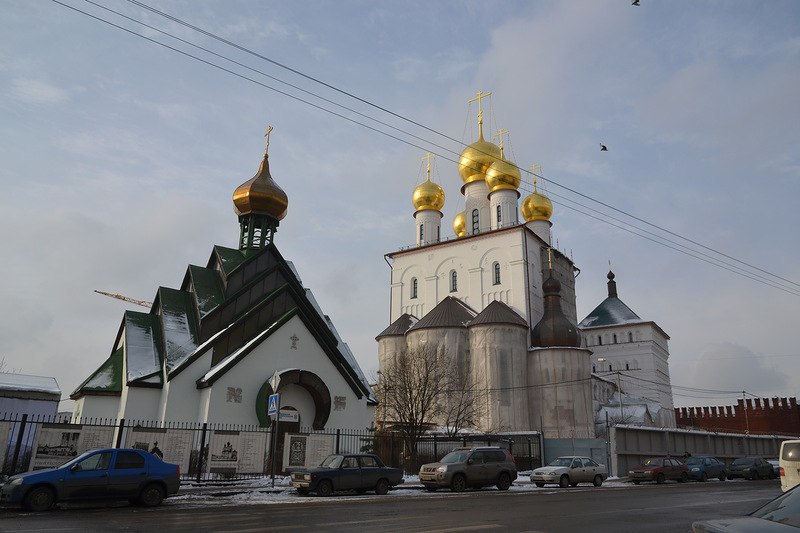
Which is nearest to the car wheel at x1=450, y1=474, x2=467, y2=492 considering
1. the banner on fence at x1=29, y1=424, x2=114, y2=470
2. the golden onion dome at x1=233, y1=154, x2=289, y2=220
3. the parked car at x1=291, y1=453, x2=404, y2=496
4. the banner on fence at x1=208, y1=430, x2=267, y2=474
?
the parked car at x1=291, y1=453, x2=404, y2=496

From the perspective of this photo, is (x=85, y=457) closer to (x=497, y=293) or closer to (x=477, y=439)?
(x=477, y=439)

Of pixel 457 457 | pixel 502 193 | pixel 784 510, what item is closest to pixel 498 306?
pixel 502 193

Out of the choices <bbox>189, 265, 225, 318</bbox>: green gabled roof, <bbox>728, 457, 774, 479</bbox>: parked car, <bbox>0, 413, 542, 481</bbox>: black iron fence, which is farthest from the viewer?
<bbox>728, 457, 774, 479</bbox>: parked car

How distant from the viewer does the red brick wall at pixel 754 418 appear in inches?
2435

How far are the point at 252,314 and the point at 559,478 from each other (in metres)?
14.0

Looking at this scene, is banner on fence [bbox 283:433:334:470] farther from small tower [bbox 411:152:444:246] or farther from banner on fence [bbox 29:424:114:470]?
small tower [bbox 411:152:444:246]

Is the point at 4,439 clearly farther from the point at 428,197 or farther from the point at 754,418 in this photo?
the point at 754,418

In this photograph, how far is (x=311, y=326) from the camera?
25359 millimetres

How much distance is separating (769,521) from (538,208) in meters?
53.5

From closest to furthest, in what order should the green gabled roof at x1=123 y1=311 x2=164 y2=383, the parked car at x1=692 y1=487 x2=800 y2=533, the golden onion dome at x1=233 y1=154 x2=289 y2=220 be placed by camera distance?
the parked car at x1=692 y1=487 x2=800 y2=533, the green gabled roof at x1=123 y1=311 x2=164 y2=383, the golden onion dome at x1=233 y1=154 x2=289 y2=220

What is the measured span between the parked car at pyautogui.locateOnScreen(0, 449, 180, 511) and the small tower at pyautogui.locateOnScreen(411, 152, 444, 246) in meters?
43.3

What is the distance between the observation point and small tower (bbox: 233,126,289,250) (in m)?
32.3

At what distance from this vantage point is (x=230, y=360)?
22.7 meters

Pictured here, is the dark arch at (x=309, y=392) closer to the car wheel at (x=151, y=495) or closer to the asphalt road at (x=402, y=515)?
the asphalt road at (x=402, y=515)
